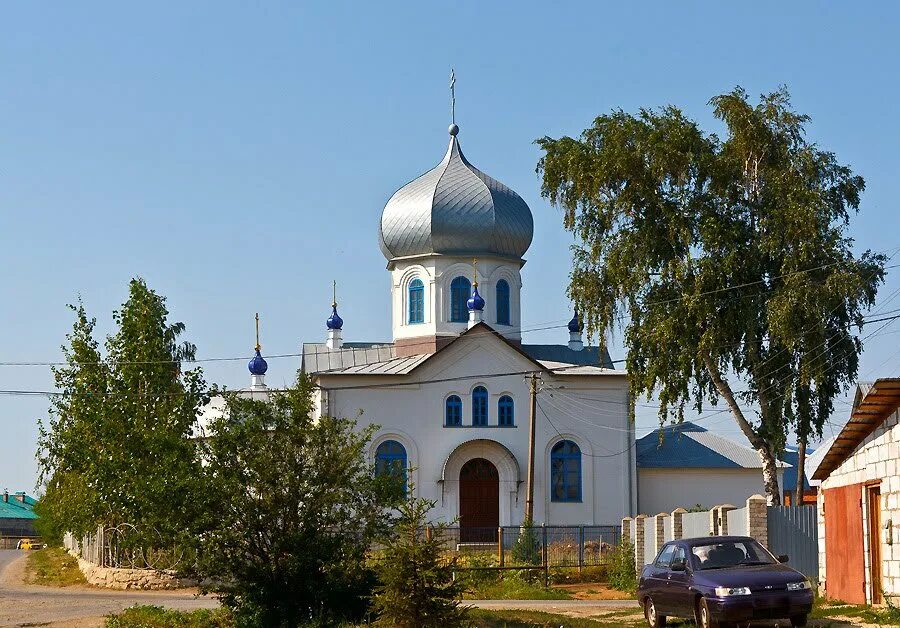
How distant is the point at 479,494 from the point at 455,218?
9044 millimetres

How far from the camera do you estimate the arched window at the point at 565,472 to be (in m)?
42.8

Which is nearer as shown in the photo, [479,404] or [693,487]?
[479,404]

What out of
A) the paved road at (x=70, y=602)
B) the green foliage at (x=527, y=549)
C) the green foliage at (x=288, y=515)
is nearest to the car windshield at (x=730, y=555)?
the green foliage at (x=288, y=515)

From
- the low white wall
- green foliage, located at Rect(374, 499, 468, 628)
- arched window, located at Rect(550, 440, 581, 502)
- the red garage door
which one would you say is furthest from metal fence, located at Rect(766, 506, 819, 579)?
the low white wall

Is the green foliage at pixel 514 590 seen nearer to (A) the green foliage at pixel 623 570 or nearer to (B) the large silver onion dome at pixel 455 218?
(A) the green foliage at pixel 623 570

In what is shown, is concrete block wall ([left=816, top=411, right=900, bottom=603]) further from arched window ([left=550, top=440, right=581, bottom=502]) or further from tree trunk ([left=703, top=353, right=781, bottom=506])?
arched window ([left=550, top=440, right=581, bottom=502])

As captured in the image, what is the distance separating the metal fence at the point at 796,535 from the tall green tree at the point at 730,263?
7.59 metres

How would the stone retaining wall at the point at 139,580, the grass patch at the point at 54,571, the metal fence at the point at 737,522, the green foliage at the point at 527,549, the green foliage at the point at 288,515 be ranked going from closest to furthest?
the green foliage at the point at 288,515 → the metal fence at the point at 737,522 → the stone retaining wall at the point at 139,580 → the green foliage at the point at 527,549 → the grass patch at the point at 54,571

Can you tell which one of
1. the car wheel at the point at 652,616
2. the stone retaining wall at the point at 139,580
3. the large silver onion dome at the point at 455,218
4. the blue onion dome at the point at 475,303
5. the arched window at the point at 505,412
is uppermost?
the large silver onion dome at the point at 455,218

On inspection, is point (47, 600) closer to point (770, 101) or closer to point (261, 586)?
point (261, 586)

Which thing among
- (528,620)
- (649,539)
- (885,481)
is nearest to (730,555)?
(885,481)

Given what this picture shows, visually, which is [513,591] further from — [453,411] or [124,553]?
[453,411]

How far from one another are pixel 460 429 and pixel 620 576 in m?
13.3

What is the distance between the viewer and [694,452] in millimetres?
46312
